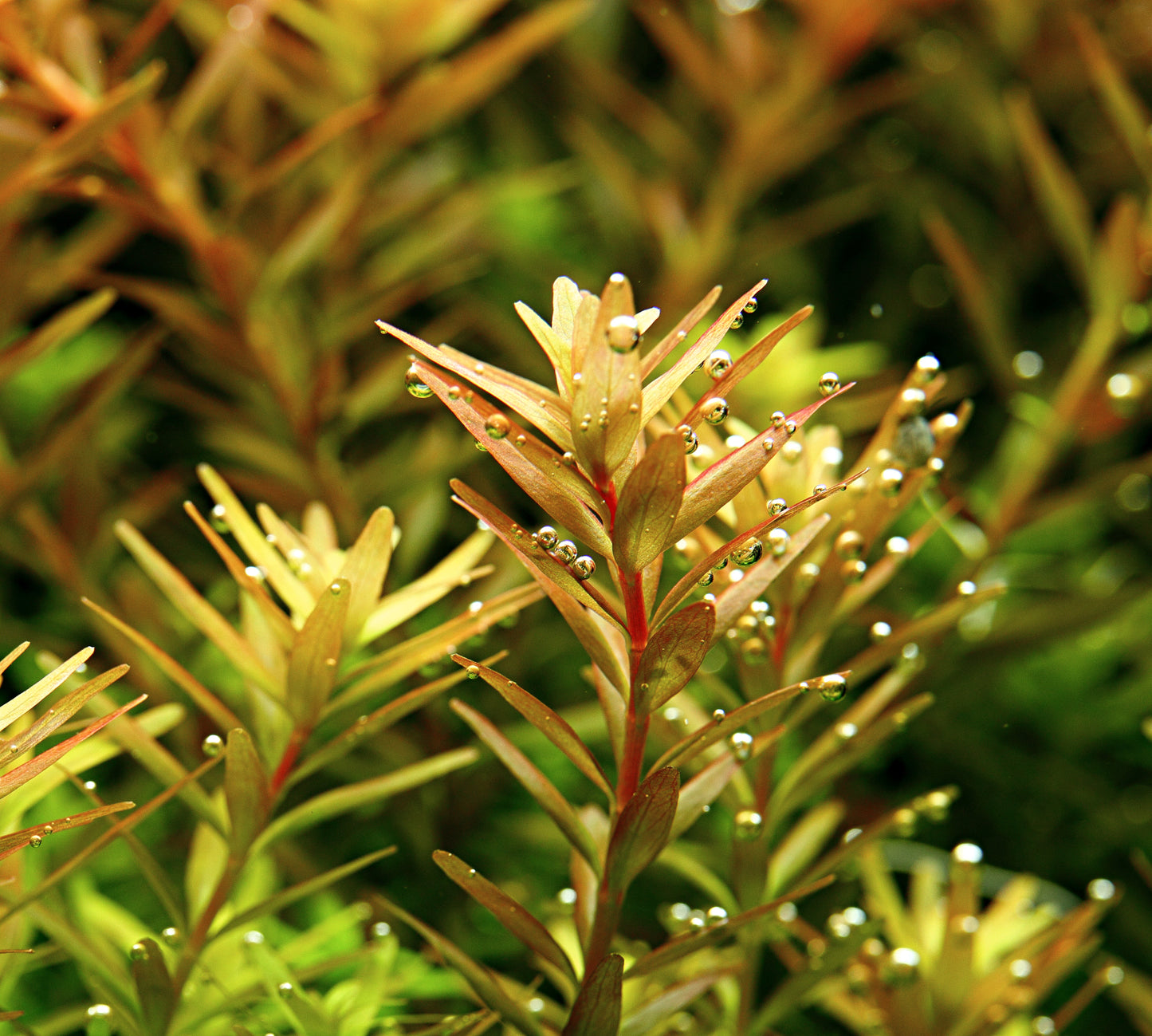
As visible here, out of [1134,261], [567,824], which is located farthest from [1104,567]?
[567,824]

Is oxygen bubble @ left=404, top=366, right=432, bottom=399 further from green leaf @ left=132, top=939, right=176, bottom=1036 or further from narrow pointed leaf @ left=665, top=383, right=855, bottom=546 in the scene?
green leaf @ left=132, top=939, right=176, bottom=1036

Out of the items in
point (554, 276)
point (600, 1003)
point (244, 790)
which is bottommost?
point (600, 1003)

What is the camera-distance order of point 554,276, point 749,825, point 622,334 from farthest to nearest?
point 554,276, point 749,825, point 622,334

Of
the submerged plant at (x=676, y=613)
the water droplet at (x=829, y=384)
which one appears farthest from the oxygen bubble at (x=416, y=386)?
the water droplet at (x=829, y=384)

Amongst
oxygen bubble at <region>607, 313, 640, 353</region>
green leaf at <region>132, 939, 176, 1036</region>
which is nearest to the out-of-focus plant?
green leaf at <region>132, 939, 176, 1036</region>

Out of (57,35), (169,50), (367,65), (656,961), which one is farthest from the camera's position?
(169,50)

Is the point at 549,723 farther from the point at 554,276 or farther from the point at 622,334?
the point at 554,276

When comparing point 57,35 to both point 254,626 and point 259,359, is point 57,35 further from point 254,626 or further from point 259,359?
point 254,626

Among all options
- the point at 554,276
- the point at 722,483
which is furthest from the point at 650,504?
the point at 554,276
